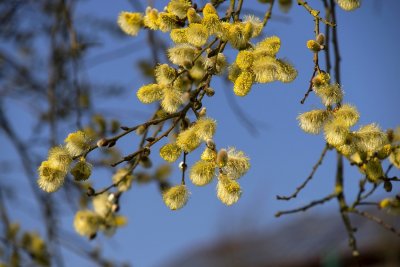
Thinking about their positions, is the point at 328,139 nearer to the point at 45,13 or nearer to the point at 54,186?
the point at 54,186

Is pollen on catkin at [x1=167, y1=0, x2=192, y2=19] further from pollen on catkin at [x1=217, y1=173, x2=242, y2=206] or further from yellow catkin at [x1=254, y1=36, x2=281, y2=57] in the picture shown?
pollen on catkin at [x1=217, y1=173, x2=242, y2=206]

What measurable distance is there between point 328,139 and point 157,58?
971 mm

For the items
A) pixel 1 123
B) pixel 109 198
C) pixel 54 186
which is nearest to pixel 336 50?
pixel 109 198

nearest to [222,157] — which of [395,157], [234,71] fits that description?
[234,71]

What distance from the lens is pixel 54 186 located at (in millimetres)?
1083

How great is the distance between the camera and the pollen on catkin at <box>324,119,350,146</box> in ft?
3.32

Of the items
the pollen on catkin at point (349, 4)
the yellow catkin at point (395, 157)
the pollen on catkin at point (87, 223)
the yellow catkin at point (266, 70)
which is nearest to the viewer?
the yellow catkin at point (266, 70)

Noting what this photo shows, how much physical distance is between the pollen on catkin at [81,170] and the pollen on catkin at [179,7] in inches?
12.4

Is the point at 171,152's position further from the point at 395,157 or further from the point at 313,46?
the point at 395,157

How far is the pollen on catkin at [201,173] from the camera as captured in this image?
102cm

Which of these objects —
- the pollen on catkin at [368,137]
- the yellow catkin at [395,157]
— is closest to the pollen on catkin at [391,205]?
the yellow catkin at [395,157]

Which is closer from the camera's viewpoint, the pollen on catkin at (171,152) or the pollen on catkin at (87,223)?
the pollen on catkin at (171,152)

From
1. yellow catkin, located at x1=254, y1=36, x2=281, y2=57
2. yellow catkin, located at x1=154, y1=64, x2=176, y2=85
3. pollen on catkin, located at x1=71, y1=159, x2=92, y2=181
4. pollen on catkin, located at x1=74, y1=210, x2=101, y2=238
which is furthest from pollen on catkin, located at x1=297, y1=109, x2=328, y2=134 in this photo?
pollen on catkin, located at x1=74, y1=210, x2=101, y2=238

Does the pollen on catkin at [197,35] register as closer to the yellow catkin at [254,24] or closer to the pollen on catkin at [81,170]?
the yellow catkin at [254,24]
